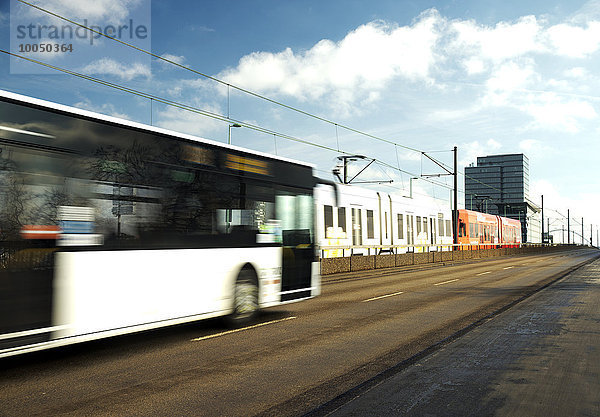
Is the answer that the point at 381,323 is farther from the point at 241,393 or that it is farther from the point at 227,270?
the point at 241,393

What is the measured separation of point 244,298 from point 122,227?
2.84m

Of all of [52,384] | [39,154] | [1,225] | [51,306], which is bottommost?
[52,384]

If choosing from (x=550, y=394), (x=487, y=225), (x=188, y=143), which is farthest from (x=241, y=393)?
(x=487, y=225)

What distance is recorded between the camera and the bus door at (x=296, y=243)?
10.1m

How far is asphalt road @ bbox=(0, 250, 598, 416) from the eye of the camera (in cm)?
493

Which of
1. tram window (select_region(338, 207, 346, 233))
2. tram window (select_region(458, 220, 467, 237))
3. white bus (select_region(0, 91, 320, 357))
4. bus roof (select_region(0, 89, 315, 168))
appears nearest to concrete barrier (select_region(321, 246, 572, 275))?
tram window (select_region(338, 207, 346, 233))

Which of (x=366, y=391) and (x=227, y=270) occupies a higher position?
(x=227, y=270)

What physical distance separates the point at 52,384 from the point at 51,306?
2.72ft

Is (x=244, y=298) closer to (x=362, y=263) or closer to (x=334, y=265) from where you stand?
(x=334, y=265)

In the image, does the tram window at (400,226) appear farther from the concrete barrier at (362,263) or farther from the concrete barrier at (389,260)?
the concrete barrier at (362,263)

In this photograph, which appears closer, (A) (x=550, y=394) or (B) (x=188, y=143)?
(A) (x=550, y=394)

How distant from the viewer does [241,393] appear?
5254mm

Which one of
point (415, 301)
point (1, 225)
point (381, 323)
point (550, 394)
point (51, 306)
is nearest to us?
point (550, 394)

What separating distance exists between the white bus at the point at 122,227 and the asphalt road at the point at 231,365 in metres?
0.45
